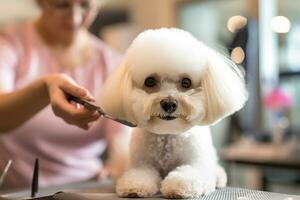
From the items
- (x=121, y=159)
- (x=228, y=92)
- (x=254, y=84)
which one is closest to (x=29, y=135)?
(x=121, y=159)

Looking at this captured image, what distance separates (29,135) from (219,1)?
2.63 metres

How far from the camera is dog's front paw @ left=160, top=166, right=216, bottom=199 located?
0.71 meters

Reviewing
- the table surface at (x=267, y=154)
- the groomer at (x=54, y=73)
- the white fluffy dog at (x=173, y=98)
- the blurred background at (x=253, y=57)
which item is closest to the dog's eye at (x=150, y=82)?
the white fluffy dog at (x=173, y=98)

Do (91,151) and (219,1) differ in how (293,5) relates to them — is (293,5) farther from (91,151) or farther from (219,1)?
(91,151)

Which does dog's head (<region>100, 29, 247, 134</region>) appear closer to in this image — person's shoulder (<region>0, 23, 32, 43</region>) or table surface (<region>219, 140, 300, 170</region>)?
person's shoulder (<region>0, 23, 32, 43</region>)

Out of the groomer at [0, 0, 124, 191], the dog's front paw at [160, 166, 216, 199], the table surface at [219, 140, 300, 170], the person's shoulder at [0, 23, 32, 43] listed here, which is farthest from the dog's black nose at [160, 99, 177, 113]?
the table surface at [219, 140, 300, 170]

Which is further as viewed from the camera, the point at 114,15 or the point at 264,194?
the point at 114,15

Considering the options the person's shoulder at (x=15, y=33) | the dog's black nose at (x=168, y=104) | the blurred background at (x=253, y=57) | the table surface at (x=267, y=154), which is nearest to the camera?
the dog's black nose at (x=168, y=104)

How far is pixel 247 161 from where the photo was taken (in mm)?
2484

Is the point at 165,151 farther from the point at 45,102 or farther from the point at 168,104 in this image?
the point at 45,102

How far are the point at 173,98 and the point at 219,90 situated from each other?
0.07m

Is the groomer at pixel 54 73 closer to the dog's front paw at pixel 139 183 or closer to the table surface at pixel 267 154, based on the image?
the dog's front paw at pixel 139 183

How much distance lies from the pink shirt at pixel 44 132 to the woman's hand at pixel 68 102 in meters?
0.35

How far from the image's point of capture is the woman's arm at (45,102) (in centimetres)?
82
